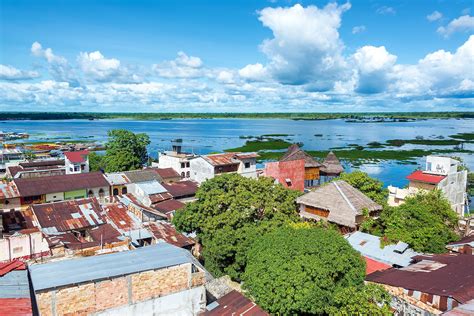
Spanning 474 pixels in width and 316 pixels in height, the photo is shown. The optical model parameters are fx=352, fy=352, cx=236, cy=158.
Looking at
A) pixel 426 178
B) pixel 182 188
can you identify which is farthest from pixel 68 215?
pixel 426 178

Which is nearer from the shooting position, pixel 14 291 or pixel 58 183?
pixel 14 291

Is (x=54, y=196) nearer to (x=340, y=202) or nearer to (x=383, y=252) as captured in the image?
(x=340, y=202)

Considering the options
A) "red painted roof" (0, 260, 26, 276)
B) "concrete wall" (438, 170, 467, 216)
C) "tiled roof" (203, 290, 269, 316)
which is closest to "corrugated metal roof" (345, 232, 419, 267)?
"tiled roof" (203, 290, 269, 316)

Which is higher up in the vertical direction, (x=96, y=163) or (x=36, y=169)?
(x=96, y=163)

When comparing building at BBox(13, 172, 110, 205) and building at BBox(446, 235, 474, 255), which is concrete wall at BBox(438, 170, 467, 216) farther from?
building at BBox(13, 172, 110, 205)

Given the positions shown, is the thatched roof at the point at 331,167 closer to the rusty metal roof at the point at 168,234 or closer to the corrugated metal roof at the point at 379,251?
the corrugated metal roof at the point at 379,251

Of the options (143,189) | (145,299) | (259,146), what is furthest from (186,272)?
(259,146)
